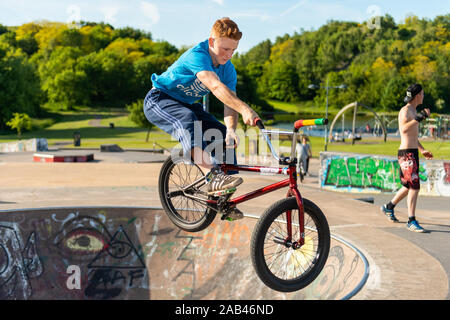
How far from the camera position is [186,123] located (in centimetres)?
452

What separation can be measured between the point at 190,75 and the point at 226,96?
2.24ft

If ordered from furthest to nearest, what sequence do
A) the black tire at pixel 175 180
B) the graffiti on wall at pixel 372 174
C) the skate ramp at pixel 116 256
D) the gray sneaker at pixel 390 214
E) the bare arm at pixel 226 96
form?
the graffiti on wall at pixel 372 174, the gray sneaker at pixel 390 214, the skate ramp at pixel 116 256, the black tire at pixel 175 180, the bare arm at pixel 226 96

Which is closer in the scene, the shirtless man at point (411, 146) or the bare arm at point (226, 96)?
the bare arm at point (226, 96)

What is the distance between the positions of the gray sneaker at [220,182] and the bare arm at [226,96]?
0.64m

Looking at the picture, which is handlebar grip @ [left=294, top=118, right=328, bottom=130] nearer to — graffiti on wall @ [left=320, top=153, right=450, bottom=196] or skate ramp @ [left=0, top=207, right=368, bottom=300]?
skate ramp @ [left=0, top=207, right=368, bottom=300]

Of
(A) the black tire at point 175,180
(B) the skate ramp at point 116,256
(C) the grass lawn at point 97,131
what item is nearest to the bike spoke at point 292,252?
(B) the skate ramp at point 116,256

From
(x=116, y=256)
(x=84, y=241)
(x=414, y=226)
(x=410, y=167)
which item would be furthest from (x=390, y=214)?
(x=84, y=241)

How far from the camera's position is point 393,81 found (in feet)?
408

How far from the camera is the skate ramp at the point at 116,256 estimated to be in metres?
Answer: 8.82

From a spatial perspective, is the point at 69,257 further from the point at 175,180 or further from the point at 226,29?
the point at 226,29

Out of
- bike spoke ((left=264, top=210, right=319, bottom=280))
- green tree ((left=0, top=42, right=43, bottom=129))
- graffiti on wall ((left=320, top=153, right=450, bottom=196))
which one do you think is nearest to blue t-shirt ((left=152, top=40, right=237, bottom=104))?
bike spoke ((left=264, top=210, right=319, bottom=280))

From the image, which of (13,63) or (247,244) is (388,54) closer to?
(13,63)

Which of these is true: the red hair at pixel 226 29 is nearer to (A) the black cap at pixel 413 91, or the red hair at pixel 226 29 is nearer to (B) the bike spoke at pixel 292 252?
(B) the bike spoke at pixel 292 252

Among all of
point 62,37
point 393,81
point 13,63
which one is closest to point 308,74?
point 393,81
